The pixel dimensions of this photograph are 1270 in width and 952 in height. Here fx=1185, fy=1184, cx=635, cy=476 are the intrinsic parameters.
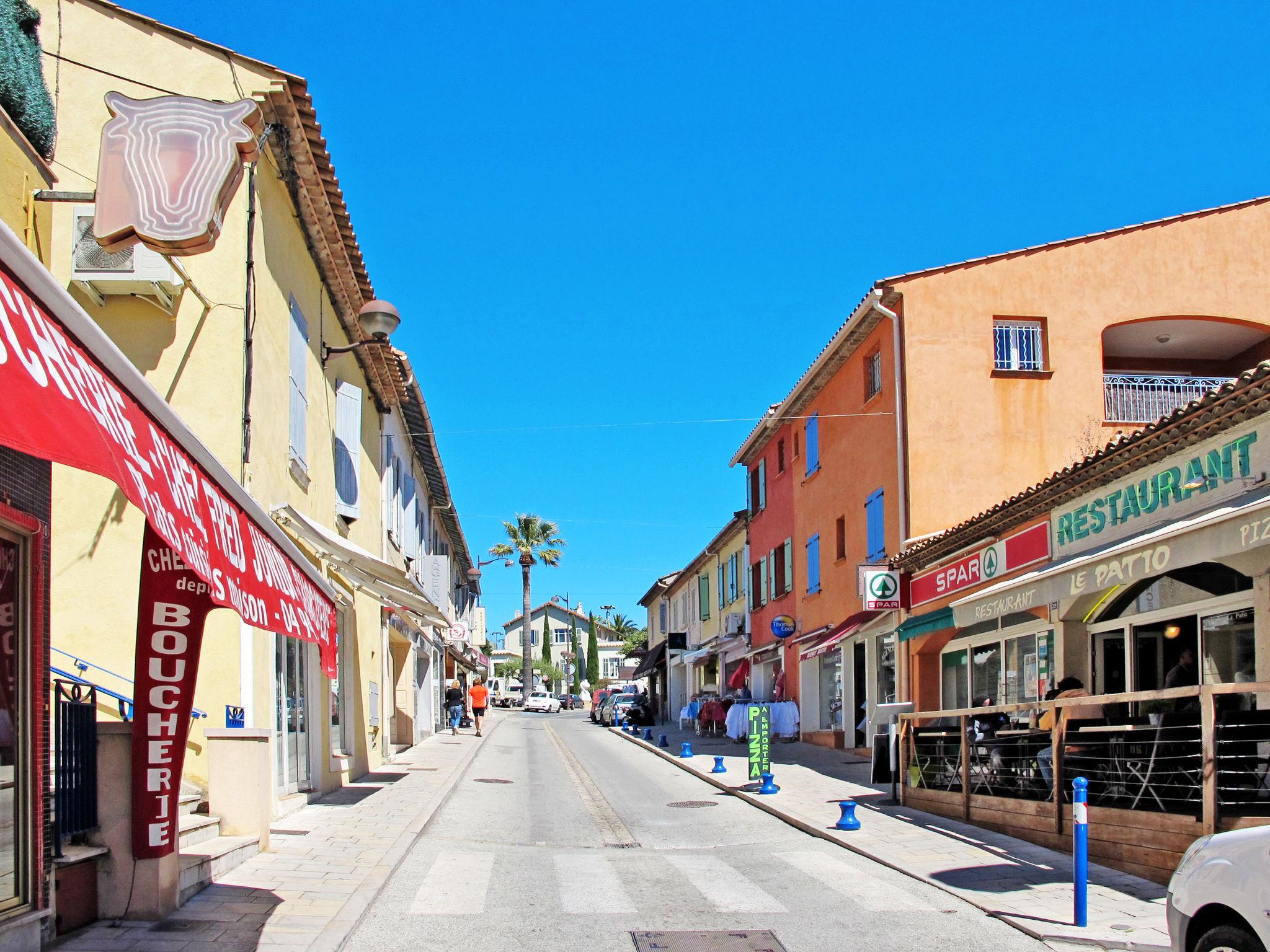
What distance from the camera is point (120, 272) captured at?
1074 cm

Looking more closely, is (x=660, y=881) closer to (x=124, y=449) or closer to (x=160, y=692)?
(x=160, y=692)

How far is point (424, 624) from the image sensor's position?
27734mm

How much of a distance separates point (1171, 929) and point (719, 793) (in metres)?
11.8

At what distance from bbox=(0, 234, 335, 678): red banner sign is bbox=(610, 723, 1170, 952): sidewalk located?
205 inches

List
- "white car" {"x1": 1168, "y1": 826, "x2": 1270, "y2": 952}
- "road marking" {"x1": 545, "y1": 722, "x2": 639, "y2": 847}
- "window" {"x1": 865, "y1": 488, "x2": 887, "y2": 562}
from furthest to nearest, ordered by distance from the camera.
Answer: "window" {"x1": 865, "y1": 488, "x2": 887, "y2": 562} < "road marking" {"x1": 545, "y1": 722, "x2": 639, "y2": 847} < "white car" {"x1": 1168, "y1": 826, "x2": 1270, "y2": 952}

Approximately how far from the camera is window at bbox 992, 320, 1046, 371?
19750 mm

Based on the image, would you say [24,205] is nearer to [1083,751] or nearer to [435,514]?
[1083,751]

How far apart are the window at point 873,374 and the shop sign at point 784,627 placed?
7890mm

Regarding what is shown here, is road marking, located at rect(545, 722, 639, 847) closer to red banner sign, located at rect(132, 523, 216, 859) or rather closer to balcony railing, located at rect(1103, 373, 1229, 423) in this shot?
red banner sign, located at rect(132, 523, 216, 859)

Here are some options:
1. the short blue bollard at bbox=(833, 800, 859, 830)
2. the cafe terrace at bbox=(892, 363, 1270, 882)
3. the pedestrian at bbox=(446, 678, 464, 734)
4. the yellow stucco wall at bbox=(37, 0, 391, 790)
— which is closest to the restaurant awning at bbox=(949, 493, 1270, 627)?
the cafe terrace at bbox=(892, 363, 1270, 882)

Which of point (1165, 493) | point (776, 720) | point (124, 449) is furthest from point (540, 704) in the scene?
point (124, 449)

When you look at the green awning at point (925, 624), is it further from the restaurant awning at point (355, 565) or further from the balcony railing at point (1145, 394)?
the restaurant awning at point (355, 565)

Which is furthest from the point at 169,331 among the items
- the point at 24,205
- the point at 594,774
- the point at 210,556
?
the point at 594,774

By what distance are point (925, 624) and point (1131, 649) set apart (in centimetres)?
433
